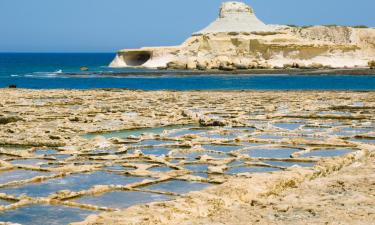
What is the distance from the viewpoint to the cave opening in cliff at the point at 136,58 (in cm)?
8519

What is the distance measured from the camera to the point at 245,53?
256 ft

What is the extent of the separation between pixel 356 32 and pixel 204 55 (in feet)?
136

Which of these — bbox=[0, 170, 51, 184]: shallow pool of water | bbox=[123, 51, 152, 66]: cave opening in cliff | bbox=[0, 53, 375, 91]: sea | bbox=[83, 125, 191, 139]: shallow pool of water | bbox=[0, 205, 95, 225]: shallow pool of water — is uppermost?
bbox=[123, 51, 152, 66]: cave opening in cliff

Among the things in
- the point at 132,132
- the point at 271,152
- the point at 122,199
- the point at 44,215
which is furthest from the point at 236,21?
the point at 44,215

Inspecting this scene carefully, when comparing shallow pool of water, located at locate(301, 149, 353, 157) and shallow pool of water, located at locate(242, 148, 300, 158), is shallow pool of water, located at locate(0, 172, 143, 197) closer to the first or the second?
shallow pool of water, located at locate(242, 148, 300, 158)

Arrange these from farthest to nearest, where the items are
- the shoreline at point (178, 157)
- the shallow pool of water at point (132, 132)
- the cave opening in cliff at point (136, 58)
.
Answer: the cave opening in cliff at point (136, 58) → the shallow pool of water at point (132, 132) → the shoreline at point (178, 157)

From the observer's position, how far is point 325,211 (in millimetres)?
5289

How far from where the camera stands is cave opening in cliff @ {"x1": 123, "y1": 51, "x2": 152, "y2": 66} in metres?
85.2

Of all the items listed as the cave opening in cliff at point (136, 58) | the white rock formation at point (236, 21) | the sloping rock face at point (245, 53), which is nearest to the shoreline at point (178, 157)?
the sloping rock face at point (245, 53)

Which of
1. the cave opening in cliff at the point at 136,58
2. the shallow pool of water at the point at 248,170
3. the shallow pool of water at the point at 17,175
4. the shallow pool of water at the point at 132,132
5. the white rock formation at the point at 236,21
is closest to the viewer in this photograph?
the shallow pool of water at the point at 17,175

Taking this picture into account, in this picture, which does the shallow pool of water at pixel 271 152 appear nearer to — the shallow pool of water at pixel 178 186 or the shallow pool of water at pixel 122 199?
the shallow pool of water at pixel 178 186

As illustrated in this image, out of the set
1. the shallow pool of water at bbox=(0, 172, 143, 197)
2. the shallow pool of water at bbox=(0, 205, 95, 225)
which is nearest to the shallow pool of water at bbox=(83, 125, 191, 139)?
the shallow pool of water at bbox=(0, 172, 143, 197)

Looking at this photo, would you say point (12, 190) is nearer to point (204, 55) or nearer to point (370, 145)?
point (370, 145)

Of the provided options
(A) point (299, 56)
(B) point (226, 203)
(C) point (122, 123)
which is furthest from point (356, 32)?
(B) point (226, 203)
